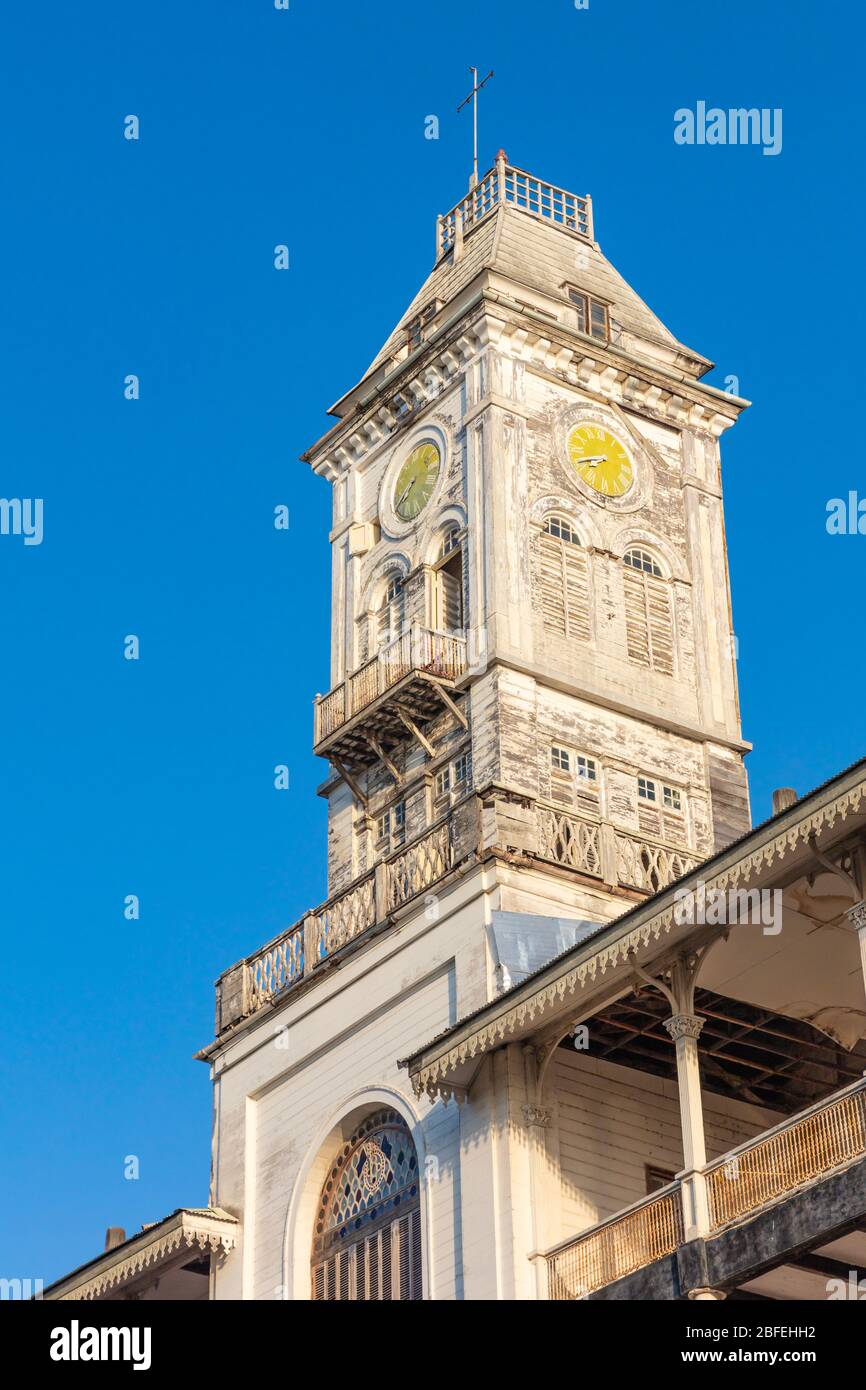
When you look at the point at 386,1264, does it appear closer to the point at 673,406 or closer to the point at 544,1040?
the point at 544,1040

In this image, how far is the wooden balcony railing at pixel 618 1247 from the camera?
2675cm

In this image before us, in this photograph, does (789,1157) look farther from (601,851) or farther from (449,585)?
(449,585)

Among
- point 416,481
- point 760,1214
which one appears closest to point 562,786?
point 416,481

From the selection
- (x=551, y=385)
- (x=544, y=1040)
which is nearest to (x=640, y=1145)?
(x=544, y=1040)

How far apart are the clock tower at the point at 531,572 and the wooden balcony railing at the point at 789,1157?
976cm

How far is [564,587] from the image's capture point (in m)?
41.0

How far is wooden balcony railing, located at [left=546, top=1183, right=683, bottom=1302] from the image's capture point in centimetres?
2675

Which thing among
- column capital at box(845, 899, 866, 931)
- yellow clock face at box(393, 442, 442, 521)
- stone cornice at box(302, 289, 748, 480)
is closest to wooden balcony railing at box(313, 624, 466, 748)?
yellow clock face at box(393, 442, 442, 521)

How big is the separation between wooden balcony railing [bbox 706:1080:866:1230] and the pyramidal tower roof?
20886mm

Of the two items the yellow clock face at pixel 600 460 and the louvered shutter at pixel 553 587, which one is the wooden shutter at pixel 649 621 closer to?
the louvered shutter at pixel 553 587

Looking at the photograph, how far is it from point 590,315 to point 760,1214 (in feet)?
76.5
